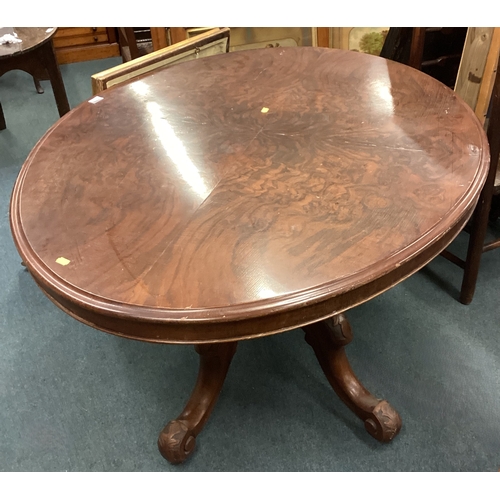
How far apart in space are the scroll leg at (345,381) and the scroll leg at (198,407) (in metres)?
0.23

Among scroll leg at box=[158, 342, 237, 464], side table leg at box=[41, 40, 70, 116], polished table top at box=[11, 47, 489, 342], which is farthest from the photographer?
side table leg at box=[41, 40, 70, 116]

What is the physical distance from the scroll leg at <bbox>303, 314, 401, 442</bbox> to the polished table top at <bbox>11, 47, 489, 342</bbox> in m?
0.42

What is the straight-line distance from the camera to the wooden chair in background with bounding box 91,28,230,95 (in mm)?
1484

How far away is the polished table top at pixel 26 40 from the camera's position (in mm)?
1952

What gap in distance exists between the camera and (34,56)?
2037 millimetres

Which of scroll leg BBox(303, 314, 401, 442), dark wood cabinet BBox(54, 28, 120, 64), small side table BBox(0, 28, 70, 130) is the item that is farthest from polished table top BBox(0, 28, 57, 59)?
scroll leg BBox(303, 314, 401, 442)

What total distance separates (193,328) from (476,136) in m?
0.68

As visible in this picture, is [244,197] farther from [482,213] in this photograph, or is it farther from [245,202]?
[482,213]

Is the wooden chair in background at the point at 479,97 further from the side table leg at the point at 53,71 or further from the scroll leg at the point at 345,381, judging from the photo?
the side table leg at the point at 53,71

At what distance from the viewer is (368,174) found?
91 cm

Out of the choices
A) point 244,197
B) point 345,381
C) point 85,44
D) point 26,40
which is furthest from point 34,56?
point 345,381

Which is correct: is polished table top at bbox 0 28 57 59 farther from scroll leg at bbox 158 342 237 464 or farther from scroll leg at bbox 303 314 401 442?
scroll leg at bbox 303 314 401 442

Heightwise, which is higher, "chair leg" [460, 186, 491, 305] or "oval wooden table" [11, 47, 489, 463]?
"oval wooden table" [11, 47, 489, 463]
